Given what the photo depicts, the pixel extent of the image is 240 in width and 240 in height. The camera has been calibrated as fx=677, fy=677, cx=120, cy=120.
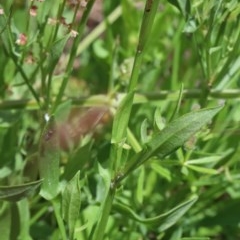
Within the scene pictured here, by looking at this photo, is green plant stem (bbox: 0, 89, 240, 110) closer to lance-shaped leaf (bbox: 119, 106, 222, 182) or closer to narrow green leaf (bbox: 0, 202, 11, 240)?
narrow green leaf (bbox: 0, 202, 11, 240)

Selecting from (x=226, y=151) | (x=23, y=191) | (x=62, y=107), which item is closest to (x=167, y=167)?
(x=226, y=151)

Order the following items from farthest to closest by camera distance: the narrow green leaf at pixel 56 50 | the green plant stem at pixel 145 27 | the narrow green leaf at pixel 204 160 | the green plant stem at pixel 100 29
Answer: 1. the green plant stem at pixel 100 29
2. the narrow green leaf at pixel 204 160
3. the narrow green leaf at pixel 56 50
4. the green plant stem at pixel 145 27

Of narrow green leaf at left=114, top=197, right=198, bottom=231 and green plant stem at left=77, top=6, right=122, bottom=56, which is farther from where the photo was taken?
green plant stem at left=77, top=6, right=122, bottom=56

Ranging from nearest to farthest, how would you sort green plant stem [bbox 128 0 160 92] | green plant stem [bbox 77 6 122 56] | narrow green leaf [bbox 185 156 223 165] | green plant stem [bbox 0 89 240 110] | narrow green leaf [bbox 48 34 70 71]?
1. green plant stem [bbox 128 0 160 92]
2. narrow green leaf [bbox 48 34 70 71]
3. narrow green leaf [bbox 185 156 223 165]
4. green plant stem [bbox 0 89 240 110]
5. green plant stem [bbox 77 6 122 56]

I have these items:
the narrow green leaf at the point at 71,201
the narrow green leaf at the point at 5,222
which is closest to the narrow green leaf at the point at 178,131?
the narrow green leaf at the point at 71,201

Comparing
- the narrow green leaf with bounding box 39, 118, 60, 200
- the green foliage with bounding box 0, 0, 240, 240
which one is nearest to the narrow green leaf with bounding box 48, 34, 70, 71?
the green foliage with bounding box 0, 0, 240, 240

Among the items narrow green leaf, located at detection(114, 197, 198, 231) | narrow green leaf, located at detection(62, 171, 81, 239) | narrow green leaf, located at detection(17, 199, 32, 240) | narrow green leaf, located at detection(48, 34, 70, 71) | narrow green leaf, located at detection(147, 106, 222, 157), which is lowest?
narrow green leaf, located at detection(17, 199, 32, 240)

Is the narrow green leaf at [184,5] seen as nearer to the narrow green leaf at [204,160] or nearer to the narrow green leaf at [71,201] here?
the narrow green leaf at [204,160]

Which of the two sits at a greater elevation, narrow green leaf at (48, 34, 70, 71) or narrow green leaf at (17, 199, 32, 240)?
narrow green leaf at (48, 34, 70, 71)

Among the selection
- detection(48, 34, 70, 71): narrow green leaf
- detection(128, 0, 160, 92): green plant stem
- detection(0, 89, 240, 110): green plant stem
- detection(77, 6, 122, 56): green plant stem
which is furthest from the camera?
detection(77, 6, 122, 56): green plant stem
